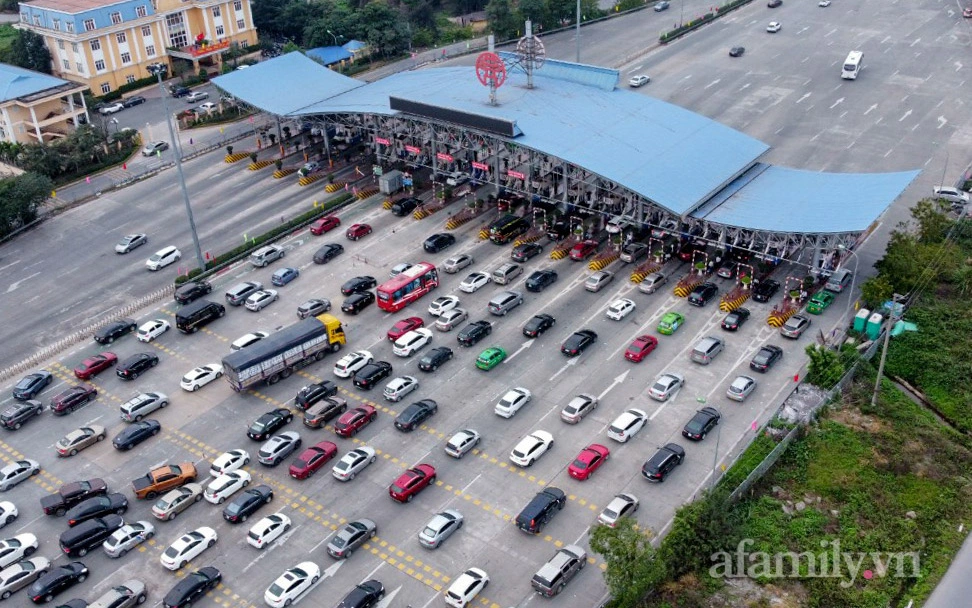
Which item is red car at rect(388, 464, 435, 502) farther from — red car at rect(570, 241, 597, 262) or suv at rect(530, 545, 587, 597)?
red car at rect(570, 241, 597, 262)

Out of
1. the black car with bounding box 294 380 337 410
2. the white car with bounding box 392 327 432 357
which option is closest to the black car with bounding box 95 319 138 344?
the black car with bounding box 294 380 337 410

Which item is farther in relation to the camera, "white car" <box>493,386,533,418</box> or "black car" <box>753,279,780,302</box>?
"black car" <box>753,279,780,302</box>

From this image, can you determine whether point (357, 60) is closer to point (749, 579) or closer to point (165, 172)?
point (165, 172)

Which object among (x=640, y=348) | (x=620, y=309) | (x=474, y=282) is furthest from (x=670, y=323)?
(x=474, y=282)

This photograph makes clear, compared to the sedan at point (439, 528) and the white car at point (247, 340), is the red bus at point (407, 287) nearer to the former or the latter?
the white car at point (247, 340)

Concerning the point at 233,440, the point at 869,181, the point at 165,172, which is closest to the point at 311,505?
the point at 233,440

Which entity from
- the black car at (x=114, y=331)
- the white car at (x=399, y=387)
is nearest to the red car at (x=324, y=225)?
the black car at (x=114, y=331)
